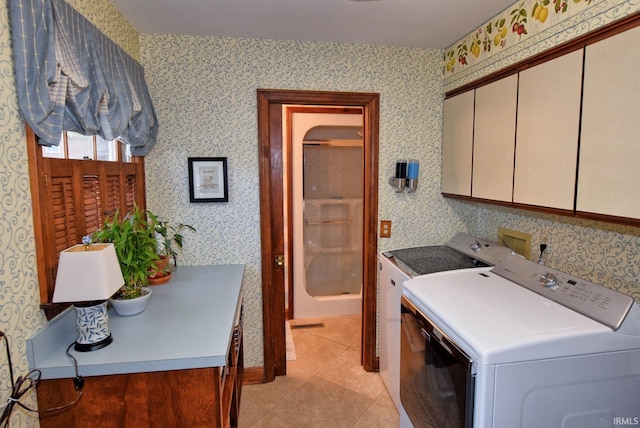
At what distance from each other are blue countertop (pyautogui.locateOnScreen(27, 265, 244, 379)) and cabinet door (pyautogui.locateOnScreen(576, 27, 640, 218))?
154 centimetres

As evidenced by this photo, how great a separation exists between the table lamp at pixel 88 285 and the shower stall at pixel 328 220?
2.26m

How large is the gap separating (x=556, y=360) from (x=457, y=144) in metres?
1.49

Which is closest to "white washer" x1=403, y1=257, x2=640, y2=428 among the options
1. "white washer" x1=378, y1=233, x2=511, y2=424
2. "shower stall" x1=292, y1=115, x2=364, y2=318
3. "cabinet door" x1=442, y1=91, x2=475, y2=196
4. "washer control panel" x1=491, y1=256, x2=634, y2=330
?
"washer control panel" x1=491, y1=256, x2=634, y2=330

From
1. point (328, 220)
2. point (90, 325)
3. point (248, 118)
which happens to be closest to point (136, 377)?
point (90, 325)

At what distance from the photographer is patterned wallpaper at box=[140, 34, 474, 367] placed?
226 cm

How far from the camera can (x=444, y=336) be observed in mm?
1412

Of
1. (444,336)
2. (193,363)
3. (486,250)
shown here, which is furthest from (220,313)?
(486,250)

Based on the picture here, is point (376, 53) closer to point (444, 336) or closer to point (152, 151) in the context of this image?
point (152, 151)

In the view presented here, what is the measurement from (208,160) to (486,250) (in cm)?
187

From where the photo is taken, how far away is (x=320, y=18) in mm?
1974

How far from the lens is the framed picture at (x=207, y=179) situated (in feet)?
7.56

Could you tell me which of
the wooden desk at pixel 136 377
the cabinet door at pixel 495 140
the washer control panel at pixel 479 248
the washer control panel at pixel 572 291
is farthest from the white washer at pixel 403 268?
the wooden desk at pixel 136 377

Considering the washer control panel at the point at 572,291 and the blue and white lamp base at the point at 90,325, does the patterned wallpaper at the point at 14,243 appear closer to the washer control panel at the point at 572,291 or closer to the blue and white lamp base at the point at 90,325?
the blue and white lamp base at the point at 90,325

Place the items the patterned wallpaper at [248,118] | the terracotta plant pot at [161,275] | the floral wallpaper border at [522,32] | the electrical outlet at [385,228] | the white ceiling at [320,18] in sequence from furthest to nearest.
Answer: the electrical outlet at [385,228], the patterned wallpaper at [248,118], the terracotta plant pot at [161,275], the white ceiling at [320,18], the floral wallpaper border at [522,32]
